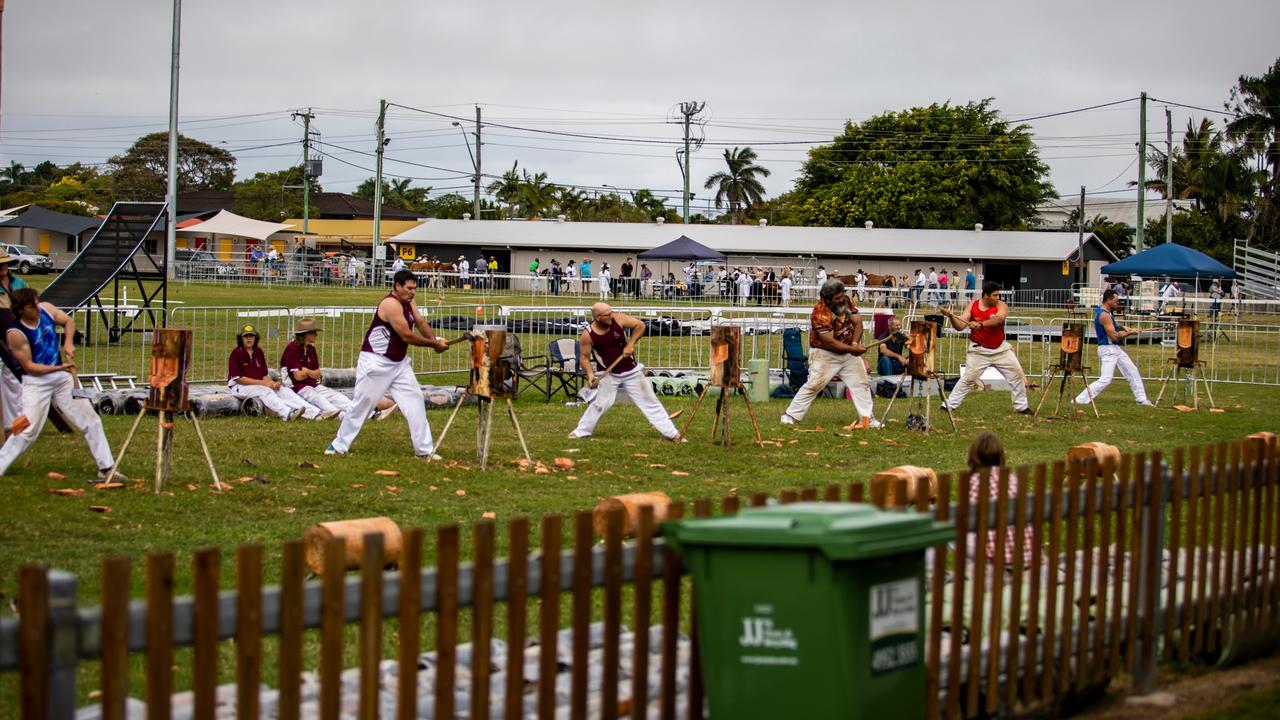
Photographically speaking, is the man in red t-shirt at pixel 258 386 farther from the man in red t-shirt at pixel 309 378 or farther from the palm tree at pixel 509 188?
the palm tree at pixel 509 188

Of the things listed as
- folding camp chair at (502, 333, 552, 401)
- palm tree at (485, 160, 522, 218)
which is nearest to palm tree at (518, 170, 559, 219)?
palm tree at (485, 160, 522, 218)

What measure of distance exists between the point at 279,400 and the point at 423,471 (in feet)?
15.4

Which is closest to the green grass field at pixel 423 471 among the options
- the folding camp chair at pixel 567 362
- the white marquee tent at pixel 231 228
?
the folding camp chair at pixel 567 362

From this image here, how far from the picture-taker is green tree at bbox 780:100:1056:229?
7500 cm

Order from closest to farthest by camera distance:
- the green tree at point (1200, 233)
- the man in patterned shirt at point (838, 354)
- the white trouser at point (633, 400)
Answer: the white trouser at point (633, 400) → the man in patterned shirt at point (838, 354) → the green tree at point (1200, 233)

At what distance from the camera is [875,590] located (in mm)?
4199

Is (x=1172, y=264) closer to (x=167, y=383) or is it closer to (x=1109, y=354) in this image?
(x=1109, y=354)

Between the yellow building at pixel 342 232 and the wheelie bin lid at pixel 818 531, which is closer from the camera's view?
the wheelie bin lid at pixel 818 531

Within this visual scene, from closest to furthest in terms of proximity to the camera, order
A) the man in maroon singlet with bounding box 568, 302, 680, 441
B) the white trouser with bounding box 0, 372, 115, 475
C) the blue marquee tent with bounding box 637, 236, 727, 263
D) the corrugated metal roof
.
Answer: the white trouser with bounding box 0, 372, 115, 475
the man in maroon singlet with bounding box 568, 302, 680, 441
the blue marquee tent with bounding box 637, 236, 727, 263
the corrugated metal roof

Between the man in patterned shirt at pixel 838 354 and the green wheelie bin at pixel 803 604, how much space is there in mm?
11536

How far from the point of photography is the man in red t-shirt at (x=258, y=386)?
52.9ft

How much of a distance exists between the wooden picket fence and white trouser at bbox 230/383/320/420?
33.8ft

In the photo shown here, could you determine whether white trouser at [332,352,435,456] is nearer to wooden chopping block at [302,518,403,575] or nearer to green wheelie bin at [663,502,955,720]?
wooden chopping block at [302,518,403,575]

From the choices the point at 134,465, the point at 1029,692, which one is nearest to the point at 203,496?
the point at 134,465
